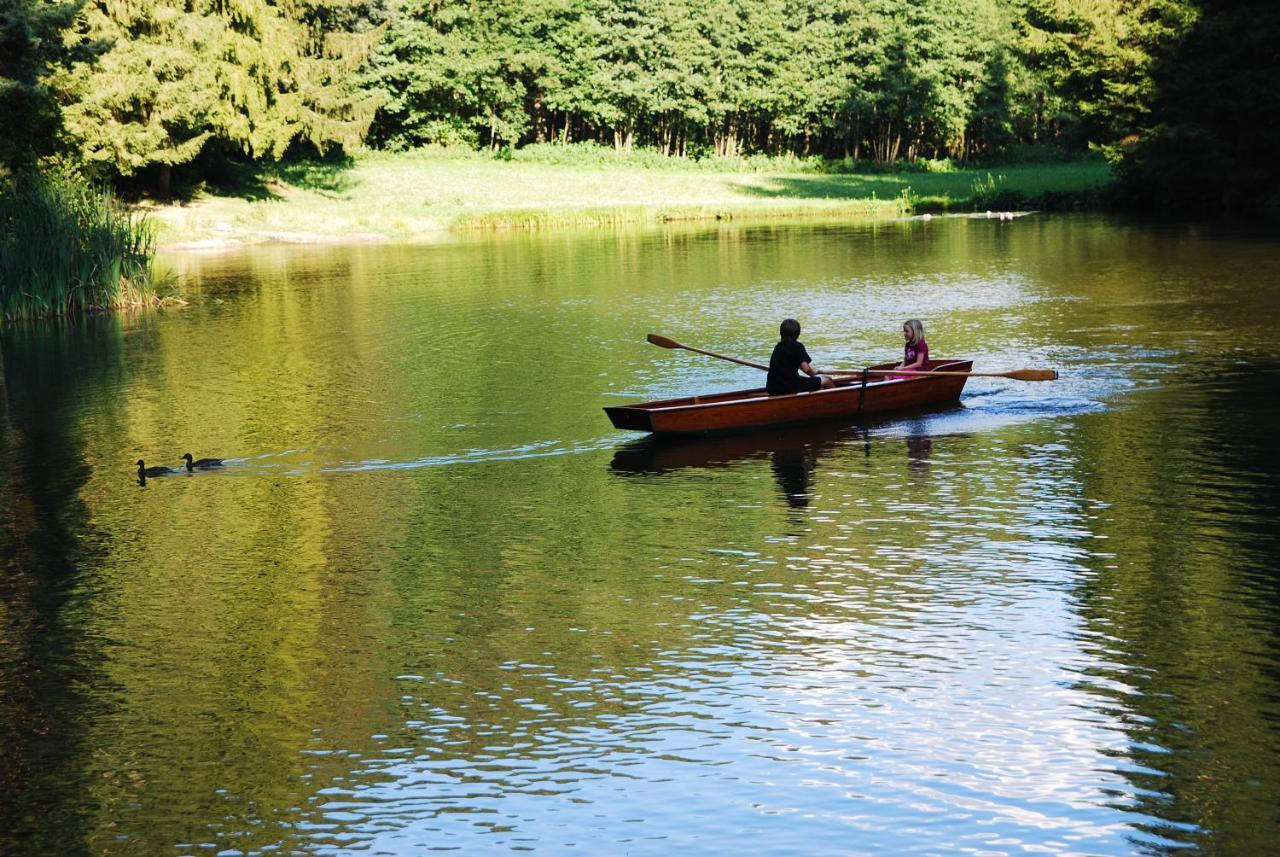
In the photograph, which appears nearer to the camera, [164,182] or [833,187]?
[164,182]

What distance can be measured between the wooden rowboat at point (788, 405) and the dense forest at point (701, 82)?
23.7m

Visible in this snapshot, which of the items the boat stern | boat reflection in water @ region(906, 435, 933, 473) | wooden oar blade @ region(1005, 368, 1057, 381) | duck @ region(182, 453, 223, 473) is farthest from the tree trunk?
boat reflection in water @ region(906, 435, 933, 473)

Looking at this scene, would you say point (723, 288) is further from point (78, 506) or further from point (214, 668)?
point (214, 668)

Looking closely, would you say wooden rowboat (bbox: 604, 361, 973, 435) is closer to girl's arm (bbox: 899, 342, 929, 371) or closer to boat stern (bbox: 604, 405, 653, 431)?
boat stern (bbox: 604, 405, 653, 431)

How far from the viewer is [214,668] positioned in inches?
388

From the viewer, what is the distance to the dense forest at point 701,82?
48.9 metres

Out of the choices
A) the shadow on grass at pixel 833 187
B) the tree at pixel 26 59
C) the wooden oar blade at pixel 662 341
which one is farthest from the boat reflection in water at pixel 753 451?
the shadow on grass at pixel 833 187

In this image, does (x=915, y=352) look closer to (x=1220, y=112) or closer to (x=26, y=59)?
(x=26, y=59)

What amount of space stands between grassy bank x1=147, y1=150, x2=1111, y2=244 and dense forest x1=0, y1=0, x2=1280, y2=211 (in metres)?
2.62

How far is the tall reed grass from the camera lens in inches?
1113

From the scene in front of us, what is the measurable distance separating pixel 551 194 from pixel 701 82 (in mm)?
25679

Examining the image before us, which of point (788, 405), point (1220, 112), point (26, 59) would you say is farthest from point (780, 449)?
point (1220, 112)

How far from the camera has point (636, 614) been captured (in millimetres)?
10609

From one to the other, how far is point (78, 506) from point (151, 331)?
1513cm
